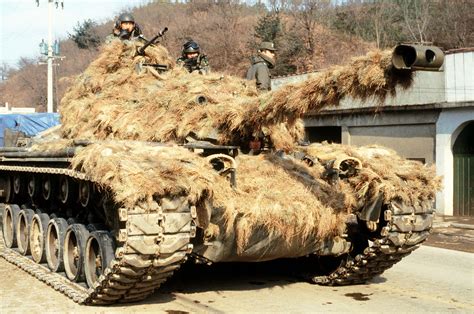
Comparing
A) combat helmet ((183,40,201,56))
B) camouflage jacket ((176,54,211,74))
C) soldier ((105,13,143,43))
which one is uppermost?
soldier ((105,13,143,43))

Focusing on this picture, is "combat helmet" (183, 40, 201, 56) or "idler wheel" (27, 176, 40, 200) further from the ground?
"combat helmet" (183, 40, 201, 56)

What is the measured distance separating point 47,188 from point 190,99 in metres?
2.42

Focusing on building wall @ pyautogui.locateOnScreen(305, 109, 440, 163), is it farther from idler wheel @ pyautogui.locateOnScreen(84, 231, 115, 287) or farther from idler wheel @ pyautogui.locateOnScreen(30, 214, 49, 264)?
idler wheel @ pyautogui.locateOnScreen(84, 231, 115, 287)

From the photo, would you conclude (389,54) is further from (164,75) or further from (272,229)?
(164,75)

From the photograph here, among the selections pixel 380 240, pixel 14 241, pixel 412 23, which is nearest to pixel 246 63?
pixel 412 23

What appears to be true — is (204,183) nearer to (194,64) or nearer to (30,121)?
(194,64)

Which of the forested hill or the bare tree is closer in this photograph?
the forested hill

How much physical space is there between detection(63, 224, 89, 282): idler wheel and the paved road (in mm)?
302

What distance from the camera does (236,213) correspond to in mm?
6445

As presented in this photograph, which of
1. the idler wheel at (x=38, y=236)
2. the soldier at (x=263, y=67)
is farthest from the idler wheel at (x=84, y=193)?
the soldier at (x=263, y=67)

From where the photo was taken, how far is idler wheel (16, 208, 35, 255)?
9.62 metres

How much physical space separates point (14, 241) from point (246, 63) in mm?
30992

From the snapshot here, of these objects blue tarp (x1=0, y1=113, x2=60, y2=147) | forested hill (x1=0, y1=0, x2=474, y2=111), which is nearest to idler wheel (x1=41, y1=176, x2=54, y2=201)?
blue tarp (x1=0, y1=113, x2=60, y2=147)

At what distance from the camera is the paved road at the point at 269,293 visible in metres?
6.89
